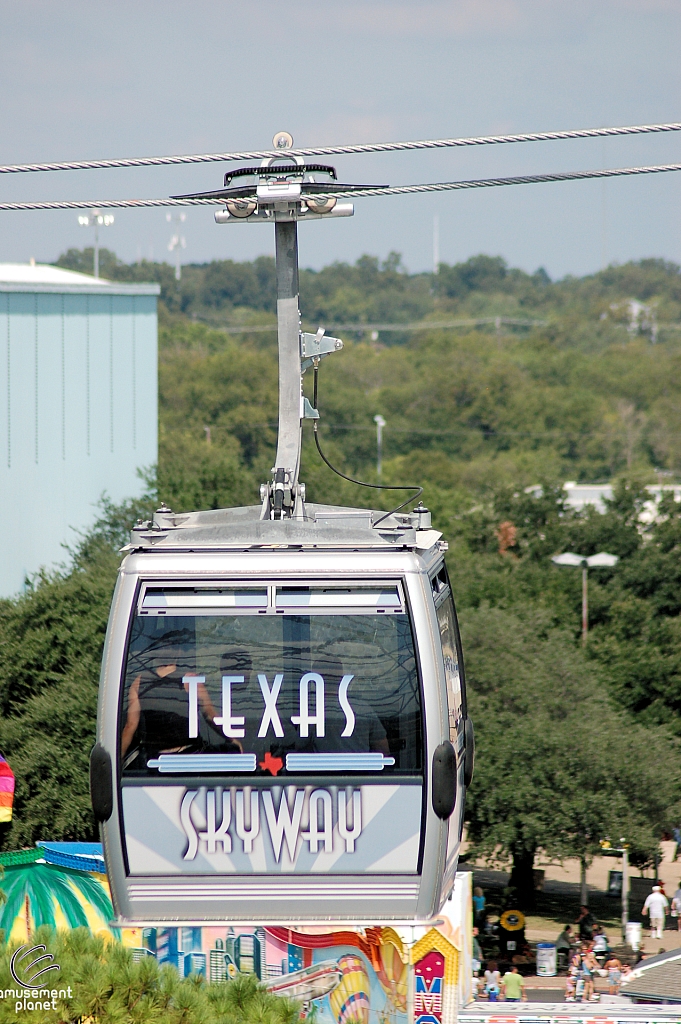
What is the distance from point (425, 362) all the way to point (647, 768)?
92490 mm

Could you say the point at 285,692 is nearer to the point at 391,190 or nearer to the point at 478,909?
the point at 391,190

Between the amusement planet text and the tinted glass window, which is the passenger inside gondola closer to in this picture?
the amusement planet text

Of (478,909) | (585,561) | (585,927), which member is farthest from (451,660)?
(585,561)

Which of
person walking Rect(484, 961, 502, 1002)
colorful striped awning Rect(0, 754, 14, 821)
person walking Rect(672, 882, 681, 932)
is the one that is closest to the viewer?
colorful striped awning Rect(0, 754, 14, 821)

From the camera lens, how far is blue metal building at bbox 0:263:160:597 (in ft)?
123

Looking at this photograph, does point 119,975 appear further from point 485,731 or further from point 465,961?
point 485,731

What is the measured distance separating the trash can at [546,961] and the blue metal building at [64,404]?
806 inches

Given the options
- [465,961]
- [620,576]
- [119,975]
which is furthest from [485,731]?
[119,975]

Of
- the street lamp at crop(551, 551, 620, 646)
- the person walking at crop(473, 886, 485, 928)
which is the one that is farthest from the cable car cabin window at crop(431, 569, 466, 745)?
the street lamp at crop(551, 551, 620, 646)

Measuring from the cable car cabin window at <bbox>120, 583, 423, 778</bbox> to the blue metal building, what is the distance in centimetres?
3003

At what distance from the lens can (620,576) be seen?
1468 inches

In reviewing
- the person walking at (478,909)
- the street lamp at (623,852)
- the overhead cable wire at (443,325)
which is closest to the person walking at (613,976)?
the street lamp at (623,852)

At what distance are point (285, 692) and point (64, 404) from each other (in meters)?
32.2

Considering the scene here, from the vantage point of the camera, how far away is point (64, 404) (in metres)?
38.8
